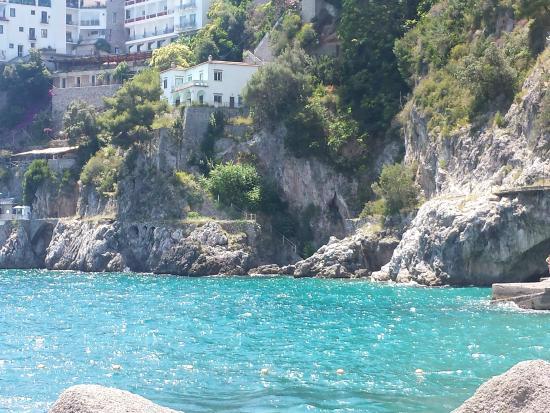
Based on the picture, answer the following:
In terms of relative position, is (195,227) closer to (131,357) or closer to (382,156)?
(382,156)

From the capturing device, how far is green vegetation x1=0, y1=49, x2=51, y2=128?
11175 centimetres

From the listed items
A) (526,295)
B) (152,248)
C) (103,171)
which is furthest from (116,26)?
(526,295)

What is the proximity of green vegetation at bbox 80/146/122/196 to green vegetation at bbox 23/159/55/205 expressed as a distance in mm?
4700

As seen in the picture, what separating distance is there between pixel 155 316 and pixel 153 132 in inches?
1667

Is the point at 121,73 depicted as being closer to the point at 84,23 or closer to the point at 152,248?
the point at 84,23

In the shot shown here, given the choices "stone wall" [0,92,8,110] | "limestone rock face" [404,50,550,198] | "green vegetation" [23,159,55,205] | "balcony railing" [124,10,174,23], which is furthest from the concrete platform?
"balcony railing" [124,10,174,23]

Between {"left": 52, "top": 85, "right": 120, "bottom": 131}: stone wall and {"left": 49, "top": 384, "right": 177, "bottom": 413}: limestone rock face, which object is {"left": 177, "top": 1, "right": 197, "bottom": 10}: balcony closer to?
{"left": 52, "top": 85, "right": 120, "bottom": 131}: stone wall

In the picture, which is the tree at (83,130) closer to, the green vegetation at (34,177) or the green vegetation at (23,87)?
the green vegetation at (34,177)

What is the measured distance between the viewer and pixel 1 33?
117250 mm

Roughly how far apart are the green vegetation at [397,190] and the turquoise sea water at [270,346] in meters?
11.6

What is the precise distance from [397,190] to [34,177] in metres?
39.5

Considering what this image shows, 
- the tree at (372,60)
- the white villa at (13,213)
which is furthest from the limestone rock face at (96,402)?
the white villa at (13,213)

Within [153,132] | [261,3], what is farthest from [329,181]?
[261,3]

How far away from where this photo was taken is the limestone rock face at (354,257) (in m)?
A: 67.4
